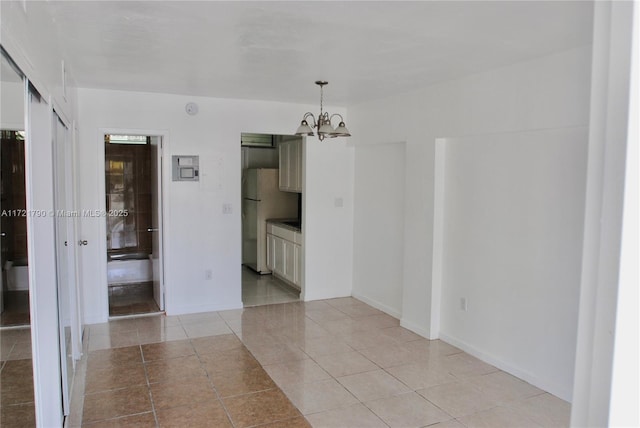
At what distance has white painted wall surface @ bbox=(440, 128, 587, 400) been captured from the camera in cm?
332

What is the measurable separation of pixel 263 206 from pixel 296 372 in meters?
4.01

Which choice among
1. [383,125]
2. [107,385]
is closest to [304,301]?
[383,125]

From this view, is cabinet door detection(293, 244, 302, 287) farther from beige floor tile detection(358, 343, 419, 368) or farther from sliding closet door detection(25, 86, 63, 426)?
sliding closet door detection(25, 86, 63, 426)

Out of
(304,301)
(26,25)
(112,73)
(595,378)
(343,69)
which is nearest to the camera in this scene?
(595,378)

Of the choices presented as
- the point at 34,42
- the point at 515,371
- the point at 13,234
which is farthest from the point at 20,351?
the point at 515,371

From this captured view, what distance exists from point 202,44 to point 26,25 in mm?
1535

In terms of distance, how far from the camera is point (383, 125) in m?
5.28

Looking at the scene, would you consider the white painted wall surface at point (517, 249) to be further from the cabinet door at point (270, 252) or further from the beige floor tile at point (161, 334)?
the cabinet door at point (270, 252)

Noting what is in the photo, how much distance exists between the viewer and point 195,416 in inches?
122

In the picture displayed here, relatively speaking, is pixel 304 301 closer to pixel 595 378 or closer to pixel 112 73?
pixel 112 73

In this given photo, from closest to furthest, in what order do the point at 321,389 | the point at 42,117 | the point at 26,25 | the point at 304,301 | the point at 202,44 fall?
the point at 26,25 → the point at 42,117 → the point at 202,44 → the point at 321,389 → the point at 304,301

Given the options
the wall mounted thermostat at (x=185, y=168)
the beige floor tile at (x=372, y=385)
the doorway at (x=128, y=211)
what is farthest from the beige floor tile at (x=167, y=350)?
the doorway at (x=128, y=211)

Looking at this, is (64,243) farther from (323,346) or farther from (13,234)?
(323,346)

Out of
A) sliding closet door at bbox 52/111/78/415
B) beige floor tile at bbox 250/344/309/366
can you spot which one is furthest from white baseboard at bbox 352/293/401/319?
sliding closet door at bbox 52/111/78/415
